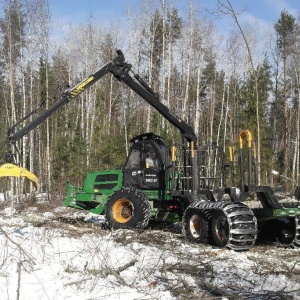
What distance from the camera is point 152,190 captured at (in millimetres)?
12578

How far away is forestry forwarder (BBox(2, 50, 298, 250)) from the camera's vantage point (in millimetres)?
9695

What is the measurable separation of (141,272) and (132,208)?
5.22 m

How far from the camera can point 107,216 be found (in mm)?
11992

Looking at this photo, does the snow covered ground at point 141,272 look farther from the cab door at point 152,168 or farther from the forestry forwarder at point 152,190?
the cab door at point 152,168

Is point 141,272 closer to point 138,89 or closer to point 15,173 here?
point 15,173

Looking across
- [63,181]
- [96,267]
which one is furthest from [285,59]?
[96,267]

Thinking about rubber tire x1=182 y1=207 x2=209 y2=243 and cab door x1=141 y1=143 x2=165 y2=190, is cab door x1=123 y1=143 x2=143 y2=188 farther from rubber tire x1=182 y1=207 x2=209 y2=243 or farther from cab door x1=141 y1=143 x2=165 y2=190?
rubber tire x1=182 y1=207 x2=209 y2=243

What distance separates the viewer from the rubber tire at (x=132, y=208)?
11562mm

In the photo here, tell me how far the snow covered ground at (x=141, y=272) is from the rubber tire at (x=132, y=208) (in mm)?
2155

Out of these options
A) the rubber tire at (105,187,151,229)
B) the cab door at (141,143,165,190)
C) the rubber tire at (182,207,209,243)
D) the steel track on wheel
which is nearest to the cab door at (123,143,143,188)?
the cab door at (141,143,165,190)

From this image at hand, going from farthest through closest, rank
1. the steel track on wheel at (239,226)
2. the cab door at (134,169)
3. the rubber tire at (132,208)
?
the cab door at (134,169) → the rubber tire at (132,208) → the steel track on wheel at (239,226)

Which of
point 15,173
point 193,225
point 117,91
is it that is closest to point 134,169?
point 193,225

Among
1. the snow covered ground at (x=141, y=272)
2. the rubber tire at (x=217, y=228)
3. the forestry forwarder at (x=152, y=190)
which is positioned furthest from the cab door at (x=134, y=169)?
the rubber tire at (x=217, y=228)

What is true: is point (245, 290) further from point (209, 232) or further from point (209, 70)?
point (209, 70)
